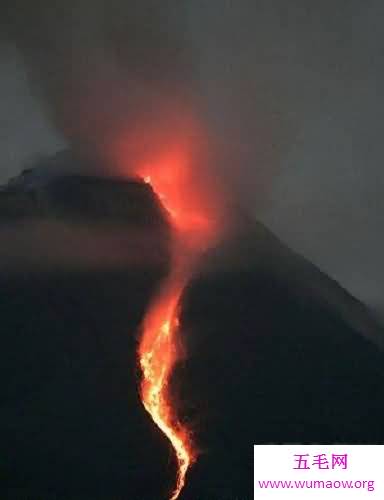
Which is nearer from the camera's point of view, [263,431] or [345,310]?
[263,431]

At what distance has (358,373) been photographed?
241ft

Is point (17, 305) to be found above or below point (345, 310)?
below

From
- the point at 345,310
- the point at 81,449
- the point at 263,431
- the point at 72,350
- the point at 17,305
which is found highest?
the point at 345,310

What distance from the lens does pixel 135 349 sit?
67.4 metres

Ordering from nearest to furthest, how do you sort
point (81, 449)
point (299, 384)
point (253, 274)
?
point (81, 449) → point (299, 384) → point (253, 274)

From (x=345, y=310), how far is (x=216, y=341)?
1719 centimetres

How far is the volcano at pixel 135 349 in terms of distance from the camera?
5594 centimetres

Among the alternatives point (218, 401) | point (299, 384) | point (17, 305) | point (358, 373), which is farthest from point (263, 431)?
point (17, 305)

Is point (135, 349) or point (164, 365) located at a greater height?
point (135, 349)

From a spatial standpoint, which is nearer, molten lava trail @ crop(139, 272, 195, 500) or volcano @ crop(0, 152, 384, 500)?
volcano @ crop(0, 152, 384, 500)

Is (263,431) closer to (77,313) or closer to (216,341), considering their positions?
(216,341)

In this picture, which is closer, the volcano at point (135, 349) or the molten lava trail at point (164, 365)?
the volcano at point (135, 349)

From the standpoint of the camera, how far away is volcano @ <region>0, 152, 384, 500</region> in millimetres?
55938

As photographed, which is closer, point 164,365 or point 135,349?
point 135,349
